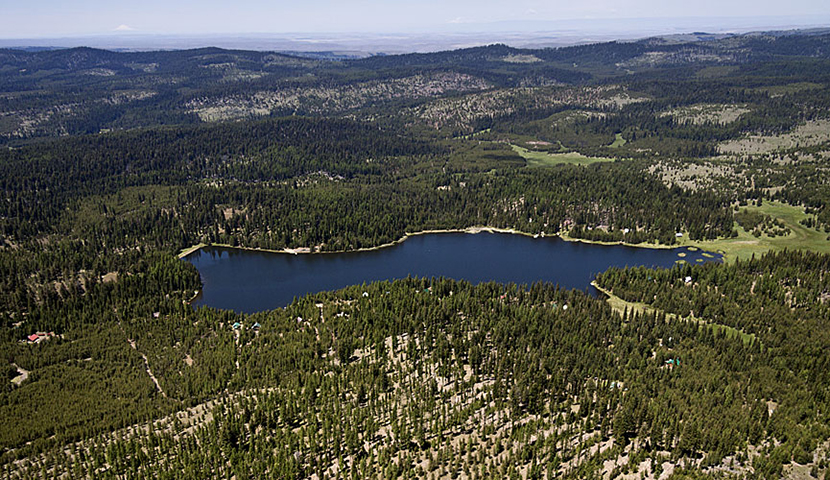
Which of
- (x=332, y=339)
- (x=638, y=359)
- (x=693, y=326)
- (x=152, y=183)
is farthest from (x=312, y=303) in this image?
(x=152, y=183)

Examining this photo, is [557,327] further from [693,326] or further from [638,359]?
[693,326]

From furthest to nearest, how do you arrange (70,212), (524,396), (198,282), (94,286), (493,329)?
(70,212)
(198,282)
(94,286)
(493,329)
(524,396)

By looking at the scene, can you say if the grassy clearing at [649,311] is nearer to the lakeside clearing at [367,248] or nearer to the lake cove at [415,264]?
the lake cove at [415,264]

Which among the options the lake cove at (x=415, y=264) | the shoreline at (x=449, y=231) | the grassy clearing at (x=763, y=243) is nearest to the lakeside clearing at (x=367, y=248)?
the shoreline at (x=449, y=231)

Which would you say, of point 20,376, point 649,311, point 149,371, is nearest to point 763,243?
point 649,311

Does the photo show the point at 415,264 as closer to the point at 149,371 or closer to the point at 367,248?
the point at 367,248

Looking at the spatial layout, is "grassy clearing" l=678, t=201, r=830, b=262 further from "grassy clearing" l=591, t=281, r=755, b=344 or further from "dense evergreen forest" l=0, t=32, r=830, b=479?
"grassy clearing" l=591, t=281, r=755, b=344

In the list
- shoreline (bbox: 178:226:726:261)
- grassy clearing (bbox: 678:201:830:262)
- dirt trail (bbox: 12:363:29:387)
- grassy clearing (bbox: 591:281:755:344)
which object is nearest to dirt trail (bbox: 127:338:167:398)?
dirt trail (bbox: 12:363:29:387)
